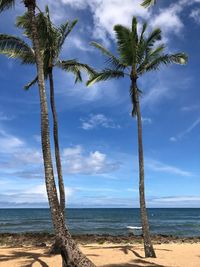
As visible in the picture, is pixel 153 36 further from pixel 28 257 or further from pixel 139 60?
pixel 28 257

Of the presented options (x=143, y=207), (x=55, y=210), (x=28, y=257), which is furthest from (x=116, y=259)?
(x=55, y=210)

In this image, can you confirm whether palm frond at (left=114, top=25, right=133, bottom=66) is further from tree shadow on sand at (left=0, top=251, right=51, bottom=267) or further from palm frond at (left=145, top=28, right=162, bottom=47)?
tree shadow on sand at (left=0, top=251, right=51, bottom=267)

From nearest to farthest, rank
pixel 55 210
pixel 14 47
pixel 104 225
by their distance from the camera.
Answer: pixel 55 210, pixel 14 47, pixel 104 225

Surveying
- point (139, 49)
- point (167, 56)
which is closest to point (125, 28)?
point (139, 49)

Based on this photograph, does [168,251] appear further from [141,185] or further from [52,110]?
[52,110]

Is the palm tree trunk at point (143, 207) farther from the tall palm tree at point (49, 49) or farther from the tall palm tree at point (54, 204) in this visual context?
the tall palm tree at point (54, 204)

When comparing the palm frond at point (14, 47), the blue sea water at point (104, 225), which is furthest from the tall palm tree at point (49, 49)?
the blue sea water at point (104, 225)

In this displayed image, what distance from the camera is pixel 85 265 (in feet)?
44.5

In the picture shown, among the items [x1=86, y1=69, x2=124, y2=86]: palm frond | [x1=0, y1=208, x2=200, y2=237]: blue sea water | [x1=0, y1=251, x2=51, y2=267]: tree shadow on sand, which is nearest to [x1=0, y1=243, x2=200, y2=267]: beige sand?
[x1=0, y1=251, x2=51, y2=267]: tree shadow on sand

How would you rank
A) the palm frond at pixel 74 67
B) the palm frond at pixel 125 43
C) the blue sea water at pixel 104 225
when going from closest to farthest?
the palm frond at pixel 125 43, the palm frond at pixel 74 67, the blue sea water at pixel 104 225

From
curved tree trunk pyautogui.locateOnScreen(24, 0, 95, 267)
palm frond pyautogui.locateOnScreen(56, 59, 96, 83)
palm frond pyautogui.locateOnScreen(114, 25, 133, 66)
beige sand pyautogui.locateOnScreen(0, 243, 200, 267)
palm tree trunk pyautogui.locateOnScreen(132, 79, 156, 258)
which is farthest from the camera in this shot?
palm frond pyautogui.locateOnScreen(56, 59, 96, 83)

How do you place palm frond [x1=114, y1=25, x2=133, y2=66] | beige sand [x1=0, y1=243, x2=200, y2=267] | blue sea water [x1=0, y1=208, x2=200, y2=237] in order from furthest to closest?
blue sea water [x1=0, y1=208, x2=200, y2=237], palm frond [x1=114, y1=25, x2=133, y2=66], beige sand [x1=0, y1=243, x2=200, y2=267]

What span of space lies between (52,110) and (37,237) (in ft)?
51.4

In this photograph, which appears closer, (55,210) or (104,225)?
(55,210)
